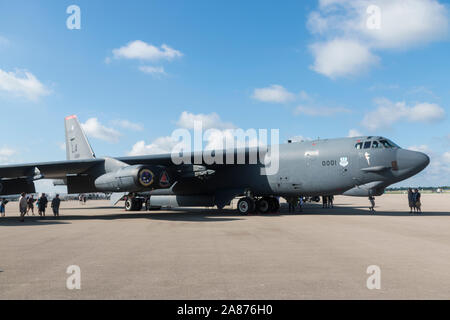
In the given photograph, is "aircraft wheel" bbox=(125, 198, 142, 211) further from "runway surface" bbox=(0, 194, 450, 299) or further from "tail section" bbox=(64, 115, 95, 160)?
"runway surface" bbox=(0, 194, 450, 299)

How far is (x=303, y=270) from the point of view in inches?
248

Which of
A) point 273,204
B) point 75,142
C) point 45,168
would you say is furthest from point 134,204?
point 273,204

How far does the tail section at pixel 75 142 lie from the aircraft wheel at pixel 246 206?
46.2ft

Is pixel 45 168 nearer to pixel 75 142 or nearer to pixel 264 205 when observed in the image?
pixel 75 142

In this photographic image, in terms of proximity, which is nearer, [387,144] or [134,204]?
[387,144]

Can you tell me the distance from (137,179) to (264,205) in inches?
333

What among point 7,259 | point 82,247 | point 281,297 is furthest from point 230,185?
point 281,297

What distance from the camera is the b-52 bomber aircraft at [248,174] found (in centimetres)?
1725

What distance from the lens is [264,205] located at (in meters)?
22.1

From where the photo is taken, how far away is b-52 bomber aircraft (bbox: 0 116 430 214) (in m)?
17.2

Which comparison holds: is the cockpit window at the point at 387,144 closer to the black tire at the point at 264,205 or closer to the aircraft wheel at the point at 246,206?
the black tire at the point at 264,205

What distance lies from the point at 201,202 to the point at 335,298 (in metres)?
18.5
